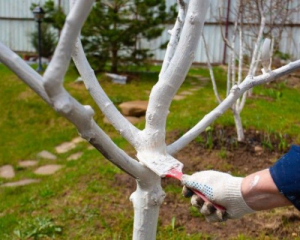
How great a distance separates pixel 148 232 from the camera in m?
1.68

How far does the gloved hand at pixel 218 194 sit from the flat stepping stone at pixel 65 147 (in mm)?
4019

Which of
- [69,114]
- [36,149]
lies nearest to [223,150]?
[36,149]

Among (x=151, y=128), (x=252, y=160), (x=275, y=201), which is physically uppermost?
(x=151, y=128)

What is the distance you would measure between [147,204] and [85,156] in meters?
3.19

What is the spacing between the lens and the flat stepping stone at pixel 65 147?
5.40 meters

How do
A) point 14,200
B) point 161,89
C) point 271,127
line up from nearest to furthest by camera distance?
point 161,89 < point 14,200 < point 271,127

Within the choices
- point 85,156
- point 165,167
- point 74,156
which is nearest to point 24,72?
point 165,167

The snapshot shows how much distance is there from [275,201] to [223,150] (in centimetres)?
273

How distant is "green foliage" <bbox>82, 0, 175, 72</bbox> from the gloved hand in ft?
20.9

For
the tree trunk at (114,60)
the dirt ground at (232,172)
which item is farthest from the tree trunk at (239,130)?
the tree trunk at (114,60)

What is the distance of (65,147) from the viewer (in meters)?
5.52

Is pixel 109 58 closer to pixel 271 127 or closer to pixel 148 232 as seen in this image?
pixel 271 127

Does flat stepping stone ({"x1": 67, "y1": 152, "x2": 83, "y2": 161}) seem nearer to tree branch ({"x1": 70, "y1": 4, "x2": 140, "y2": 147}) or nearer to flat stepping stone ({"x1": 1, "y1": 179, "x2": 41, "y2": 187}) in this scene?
flat stepping stone ({"x1": 1, "y1": 179, "x2": 41, "y2": 187})

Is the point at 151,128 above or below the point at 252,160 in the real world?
above
